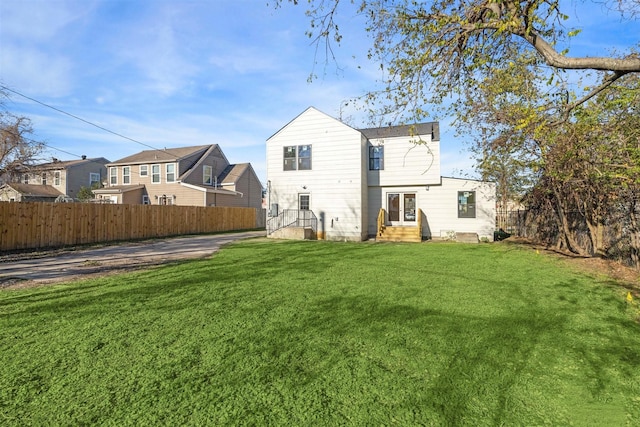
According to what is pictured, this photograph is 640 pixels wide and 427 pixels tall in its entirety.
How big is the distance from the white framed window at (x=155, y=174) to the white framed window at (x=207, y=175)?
11.8ft

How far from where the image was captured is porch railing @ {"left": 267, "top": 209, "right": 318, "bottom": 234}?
16828 mm

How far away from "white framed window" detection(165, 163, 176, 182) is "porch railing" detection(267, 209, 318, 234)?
13438 millimetres

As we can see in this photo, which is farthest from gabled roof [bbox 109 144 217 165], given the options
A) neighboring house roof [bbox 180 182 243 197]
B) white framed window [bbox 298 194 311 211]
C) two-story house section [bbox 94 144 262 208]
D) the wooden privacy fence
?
white framed window [bbox 298 194 311 211]

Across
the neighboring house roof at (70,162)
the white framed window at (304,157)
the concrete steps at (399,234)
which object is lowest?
the concrete steps at (399,234)

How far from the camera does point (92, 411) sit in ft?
7.63

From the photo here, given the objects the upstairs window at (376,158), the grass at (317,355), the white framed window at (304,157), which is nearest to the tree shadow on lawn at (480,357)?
the grass at (317,355)

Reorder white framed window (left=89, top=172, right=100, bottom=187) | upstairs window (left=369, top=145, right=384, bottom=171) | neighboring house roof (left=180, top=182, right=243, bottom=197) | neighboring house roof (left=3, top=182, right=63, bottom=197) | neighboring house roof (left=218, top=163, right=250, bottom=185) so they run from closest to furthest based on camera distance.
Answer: upstairs window (left=369, top=145, right=384, bottom=171)
neighboring house roof (left=180, top=182, right=243, bottom=197)
neighboring house roof (left=3, top=182, right=63, bottom=197)
neighboring house roof (left=218, top=163, right=250, bottom=185)
white framed window (left=89, top=172, right=100, bottom=187)

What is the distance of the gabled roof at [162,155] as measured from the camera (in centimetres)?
2704

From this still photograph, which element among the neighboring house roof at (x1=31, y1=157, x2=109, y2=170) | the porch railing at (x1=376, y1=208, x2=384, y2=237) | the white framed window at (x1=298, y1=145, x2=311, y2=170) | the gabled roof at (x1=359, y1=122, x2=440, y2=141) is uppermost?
the neighboring house roof at (x1=31, y1=157, x2=109, y2=170)

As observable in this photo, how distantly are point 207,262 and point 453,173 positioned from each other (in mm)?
13543

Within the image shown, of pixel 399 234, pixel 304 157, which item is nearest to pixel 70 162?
pixel 304 157

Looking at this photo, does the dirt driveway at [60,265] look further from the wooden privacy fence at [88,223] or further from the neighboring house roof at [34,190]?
the neighboring house roof at [34,190]

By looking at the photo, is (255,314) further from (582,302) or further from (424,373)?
(582,302)

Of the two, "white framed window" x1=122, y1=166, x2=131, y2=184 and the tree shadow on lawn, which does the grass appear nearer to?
the tree shadow on lawn
